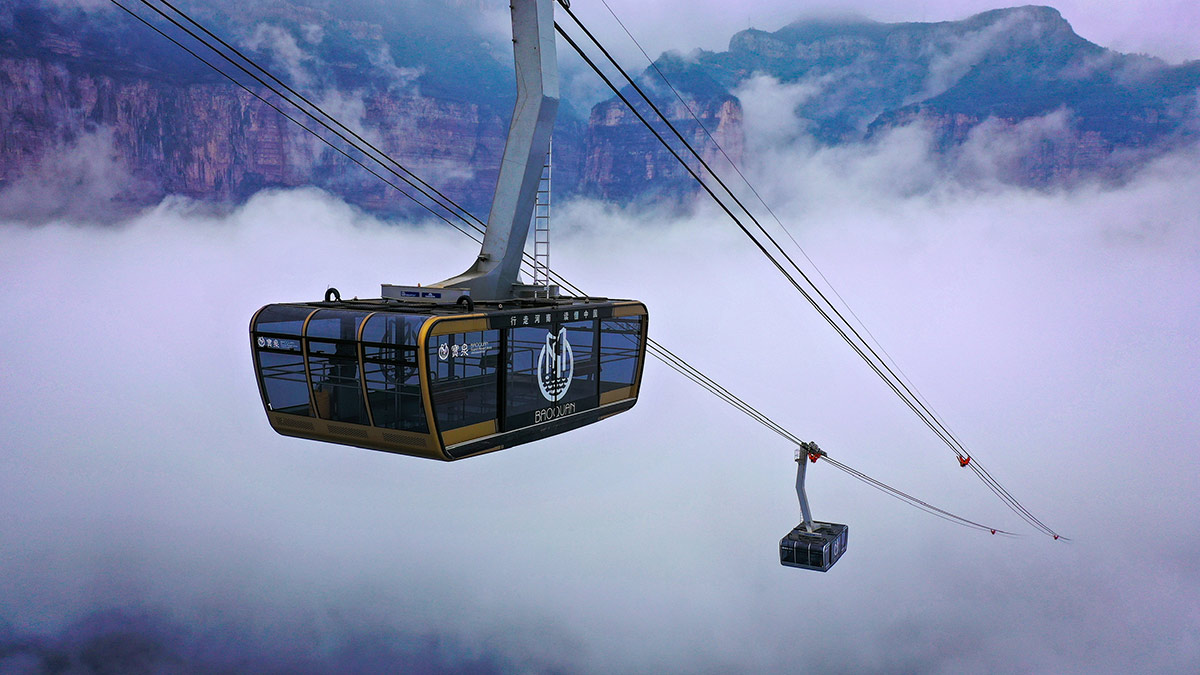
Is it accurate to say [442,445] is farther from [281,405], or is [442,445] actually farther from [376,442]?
[281,405]

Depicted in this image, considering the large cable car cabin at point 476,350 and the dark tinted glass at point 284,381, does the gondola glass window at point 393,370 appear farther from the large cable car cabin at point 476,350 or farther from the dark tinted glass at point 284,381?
the dark tinted glass at point 284,381

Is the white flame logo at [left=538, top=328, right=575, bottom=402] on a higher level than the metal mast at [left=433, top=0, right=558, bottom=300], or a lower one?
lower


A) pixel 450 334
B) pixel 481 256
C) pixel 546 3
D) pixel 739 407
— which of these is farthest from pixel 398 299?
pixel 739 407

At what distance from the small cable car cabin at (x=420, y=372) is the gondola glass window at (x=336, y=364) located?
0.05 feet

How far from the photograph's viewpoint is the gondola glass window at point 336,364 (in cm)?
1423

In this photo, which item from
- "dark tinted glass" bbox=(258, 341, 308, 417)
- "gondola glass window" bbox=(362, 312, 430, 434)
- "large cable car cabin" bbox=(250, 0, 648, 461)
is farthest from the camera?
"dark tinted glass" bbox=(258, 341, 308, 417)

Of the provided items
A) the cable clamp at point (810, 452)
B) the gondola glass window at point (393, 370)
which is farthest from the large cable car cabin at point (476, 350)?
the cable clamp at point (810, 452)

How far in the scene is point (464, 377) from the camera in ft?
46.7

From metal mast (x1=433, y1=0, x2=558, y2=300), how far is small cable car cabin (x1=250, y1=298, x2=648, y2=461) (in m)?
1.33

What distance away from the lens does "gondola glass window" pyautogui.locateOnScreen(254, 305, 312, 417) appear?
14.8 m

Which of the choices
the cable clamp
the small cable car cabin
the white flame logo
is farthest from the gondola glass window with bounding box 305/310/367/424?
the cable clamp

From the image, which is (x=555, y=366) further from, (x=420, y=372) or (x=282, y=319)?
(x=282, y=319)

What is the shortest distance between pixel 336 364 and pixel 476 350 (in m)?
2.02

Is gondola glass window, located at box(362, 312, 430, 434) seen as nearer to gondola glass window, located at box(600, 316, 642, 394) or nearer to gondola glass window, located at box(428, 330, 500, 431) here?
gondola glass window, located at box(428, 330, 500, 431)
